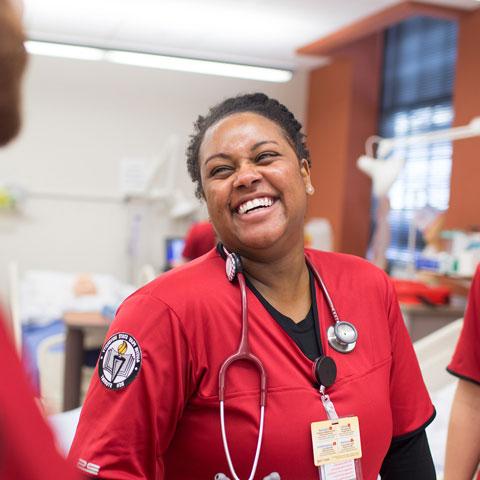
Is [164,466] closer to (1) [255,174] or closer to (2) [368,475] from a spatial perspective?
(2) [368,475]

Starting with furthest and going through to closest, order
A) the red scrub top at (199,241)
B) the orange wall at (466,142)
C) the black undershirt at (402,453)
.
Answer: the orange wall at (466,142), the red scrub top at (199,241), the black undershirt at (402,453)

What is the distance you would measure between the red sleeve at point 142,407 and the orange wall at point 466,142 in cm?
355

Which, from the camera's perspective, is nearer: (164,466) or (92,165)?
(164,466)

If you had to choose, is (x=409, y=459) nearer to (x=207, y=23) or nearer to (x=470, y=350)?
(x=470, y=350)

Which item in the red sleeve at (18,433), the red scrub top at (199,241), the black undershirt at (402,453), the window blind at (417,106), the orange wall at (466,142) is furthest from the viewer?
the window blind at (417,106)

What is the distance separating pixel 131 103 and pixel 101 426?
208 inches

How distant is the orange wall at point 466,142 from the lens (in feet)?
14.2

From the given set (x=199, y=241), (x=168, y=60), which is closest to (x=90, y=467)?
(x=199, y=241)

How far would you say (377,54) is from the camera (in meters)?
5.90

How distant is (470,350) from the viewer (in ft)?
4.78

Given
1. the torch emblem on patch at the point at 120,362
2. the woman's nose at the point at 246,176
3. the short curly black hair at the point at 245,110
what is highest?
the short curly black hair at the point at 245,110

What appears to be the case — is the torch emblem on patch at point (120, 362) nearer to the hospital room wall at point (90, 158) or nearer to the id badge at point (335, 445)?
the id badge at point (335, 445)

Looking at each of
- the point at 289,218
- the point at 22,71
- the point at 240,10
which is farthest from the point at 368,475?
the point at 240,10

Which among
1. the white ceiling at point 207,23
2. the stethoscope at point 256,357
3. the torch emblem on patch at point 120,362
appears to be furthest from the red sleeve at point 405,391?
the white ceiling at point 207,23
